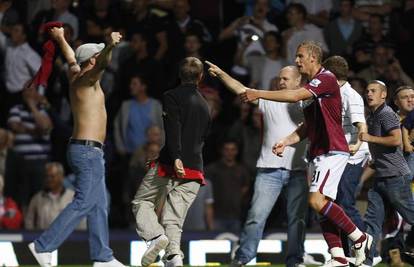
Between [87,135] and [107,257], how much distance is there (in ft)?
4.12

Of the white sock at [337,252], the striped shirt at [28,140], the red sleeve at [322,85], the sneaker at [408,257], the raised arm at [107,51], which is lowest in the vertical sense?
the sneaker at [408,257]

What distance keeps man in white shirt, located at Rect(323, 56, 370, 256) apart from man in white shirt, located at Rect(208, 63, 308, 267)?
0.53m

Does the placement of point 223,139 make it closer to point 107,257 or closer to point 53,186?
point 53,186

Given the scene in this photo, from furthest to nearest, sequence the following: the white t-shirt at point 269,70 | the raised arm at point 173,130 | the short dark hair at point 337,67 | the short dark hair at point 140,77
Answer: the white t-shirt at point 269,70 < the short dark hair at point 140,77 < the short dark hair at point 337,67 < the raised arm at point 173,130

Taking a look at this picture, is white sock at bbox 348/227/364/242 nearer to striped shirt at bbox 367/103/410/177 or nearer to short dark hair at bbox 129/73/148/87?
striped shirt at bbox 367/103/410/177

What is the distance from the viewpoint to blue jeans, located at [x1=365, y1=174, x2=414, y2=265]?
42.8 feet

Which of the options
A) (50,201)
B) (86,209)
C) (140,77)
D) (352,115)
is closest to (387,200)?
(352,115)

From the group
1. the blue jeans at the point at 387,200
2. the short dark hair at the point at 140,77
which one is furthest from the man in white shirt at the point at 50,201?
the blue jeans at the point at 387,200

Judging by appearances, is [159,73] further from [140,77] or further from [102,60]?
[102,60]

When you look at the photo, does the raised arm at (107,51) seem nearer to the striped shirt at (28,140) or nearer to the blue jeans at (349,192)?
the blue jeans at (349,192)

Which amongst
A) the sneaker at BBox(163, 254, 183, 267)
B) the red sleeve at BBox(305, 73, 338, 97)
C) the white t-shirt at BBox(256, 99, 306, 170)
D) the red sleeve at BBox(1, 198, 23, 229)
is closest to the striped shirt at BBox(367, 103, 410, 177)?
the white t-shirt at BBox(256, 99, 306, 170)

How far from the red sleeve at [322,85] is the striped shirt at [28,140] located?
685 cm

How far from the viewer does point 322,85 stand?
12000 mm

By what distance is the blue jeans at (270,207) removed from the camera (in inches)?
529
